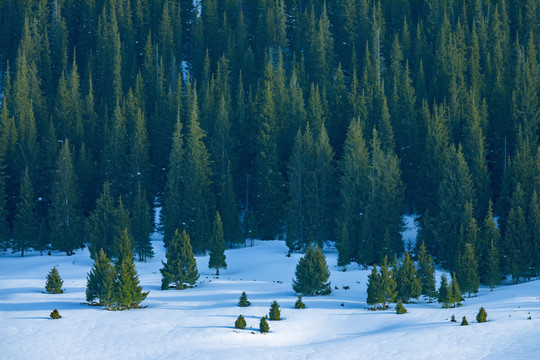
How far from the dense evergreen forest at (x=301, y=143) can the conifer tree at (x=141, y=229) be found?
164 mm

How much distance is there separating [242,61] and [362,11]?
21.2m

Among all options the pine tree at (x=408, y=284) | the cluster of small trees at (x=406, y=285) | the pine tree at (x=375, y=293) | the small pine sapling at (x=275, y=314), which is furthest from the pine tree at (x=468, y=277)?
the small pine sapling at (x=275, y=314)

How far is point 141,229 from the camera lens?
6481 cm

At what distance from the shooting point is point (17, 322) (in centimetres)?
3756

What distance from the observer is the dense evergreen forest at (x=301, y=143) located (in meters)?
61.1

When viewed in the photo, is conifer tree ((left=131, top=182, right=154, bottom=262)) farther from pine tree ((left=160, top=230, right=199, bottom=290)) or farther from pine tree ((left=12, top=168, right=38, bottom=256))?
pine tree ((left=160, top=230, right=199, bottom=290))

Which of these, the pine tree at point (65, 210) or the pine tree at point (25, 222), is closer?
the pine tree at point (65, 210)

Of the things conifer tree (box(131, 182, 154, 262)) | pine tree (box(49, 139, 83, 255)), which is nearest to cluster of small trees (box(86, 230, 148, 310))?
conifer tree (box(131, 182, 154, 262))

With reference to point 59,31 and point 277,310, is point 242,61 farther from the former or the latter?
point 277,310

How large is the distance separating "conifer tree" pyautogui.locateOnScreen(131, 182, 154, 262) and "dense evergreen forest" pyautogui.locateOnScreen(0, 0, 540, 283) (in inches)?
6.5

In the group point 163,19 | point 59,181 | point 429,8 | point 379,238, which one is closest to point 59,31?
point 163,19

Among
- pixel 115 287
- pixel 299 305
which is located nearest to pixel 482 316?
pixel 299 305

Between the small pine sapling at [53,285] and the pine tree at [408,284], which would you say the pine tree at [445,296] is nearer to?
the pine tree at [408,284]

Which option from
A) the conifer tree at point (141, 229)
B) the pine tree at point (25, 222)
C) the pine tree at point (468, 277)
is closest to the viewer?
the pine tree at point (468, 277)
